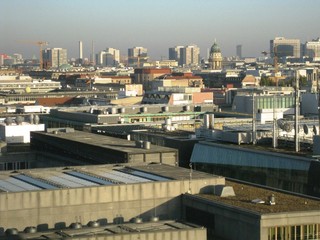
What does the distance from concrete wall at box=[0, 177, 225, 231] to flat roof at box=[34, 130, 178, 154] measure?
8.20 meters

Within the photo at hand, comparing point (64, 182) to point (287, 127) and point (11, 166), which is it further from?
point (11, 166)

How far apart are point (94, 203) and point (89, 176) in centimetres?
401

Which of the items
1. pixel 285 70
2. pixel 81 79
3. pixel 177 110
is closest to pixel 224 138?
pixel 177 110

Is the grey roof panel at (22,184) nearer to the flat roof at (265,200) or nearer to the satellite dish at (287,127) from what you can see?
the flat roof at (265,200)

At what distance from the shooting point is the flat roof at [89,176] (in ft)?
121

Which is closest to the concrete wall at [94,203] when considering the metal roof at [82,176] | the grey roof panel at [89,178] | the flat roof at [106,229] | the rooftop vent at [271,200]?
the metal roof at [82,176]

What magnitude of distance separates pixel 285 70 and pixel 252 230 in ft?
544

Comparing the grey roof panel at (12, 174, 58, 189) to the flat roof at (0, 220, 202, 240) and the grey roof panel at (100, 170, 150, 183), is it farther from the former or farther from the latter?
the flat roof at (0, 220, 202, 240)

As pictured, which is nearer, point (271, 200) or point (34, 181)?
point (271, 200)

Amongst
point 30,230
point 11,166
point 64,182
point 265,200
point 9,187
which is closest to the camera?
point 30,230

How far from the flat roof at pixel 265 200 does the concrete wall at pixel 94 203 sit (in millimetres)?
959

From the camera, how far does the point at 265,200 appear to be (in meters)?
34.8

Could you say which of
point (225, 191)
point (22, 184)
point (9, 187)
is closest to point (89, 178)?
point (22, 184)

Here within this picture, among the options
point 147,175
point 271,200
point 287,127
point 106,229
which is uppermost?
point 287,127
